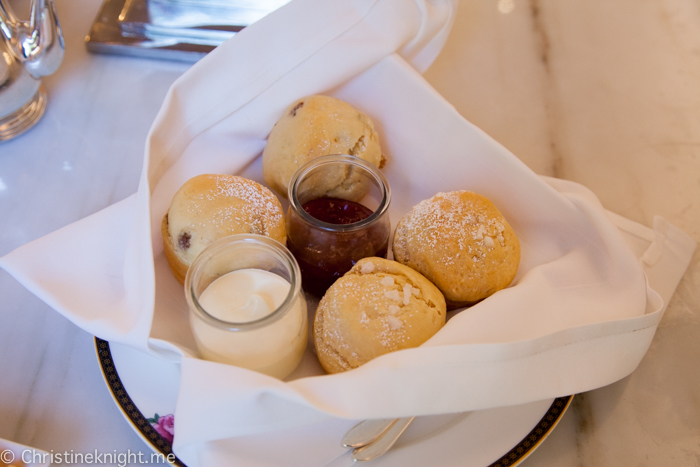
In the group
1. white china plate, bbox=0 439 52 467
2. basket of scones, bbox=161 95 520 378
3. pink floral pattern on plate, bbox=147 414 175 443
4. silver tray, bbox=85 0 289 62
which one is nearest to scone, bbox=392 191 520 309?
basket of scones, bbox=161 95 520 378

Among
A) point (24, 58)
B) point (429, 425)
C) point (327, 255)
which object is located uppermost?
point (24, 58)

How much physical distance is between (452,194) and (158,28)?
883 millimetres

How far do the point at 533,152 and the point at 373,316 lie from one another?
0.71 m

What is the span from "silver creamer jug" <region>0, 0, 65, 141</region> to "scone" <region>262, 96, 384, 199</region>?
56cm

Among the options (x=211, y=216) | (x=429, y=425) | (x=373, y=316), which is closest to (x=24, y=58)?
(x=211, y=216)

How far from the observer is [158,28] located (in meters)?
1.29

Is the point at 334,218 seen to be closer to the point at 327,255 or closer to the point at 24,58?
the point at 327,255

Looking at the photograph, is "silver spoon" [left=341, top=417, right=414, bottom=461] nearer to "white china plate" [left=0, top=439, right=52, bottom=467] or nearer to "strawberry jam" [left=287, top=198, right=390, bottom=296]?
"strawberry jam" [left=287, top=198, right=390, bottom=296]

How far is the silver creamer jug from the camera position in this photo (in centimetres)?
108

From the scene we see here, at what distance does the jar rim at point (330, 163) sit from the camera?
75 cm

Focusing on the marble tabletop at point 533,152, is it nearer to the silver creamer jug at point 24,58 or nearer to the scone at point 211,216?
the silver creamer jug at point 24,58

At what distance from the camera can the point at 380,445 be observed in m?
0.69

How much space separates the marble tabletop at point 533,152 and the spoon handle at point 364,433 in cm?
25

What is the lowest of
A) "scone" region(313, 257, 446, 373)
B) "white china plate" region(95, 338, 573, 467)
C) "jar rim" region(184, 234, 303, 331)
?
"white china plate" region(95, 338, 573, 467)
